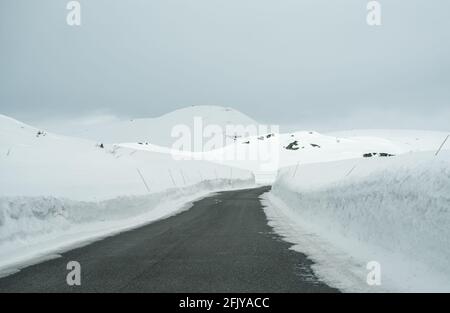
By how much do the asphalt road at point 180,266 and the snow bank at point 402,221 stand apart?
145cm

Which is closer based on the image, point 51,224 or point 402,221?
point 402,221

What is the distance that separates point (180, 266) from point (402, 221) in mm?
4152

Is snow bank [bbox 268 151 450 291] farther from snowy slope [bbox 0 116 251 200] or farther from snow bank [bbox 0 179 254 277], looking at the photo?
snowy slope [bbox 0 116 251 200]

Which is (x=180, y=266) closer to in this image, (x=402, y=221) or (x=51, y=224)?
(x=402, y=221)

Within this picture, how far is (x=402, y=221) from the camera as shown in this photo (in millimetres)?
7953

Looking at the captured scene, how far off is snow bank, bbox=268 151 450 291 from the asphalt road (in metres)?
1.45

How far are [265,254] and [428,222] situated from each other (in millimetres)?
3518

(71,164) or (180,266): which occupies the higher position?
(71,164)

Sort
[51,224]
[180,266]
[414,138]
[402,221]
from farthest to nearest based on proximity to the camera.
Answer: [414,138], [51,224], [180,266], [402,221]

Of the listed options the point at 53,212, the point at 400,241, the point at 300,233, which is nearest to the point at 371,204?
the point at 400,241

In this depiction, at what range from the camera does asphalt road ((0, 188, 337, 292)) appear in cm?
669

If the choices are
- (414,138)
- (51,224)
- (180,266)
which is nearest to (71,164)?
(51,224)

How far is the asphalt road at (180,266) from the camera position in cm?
669
